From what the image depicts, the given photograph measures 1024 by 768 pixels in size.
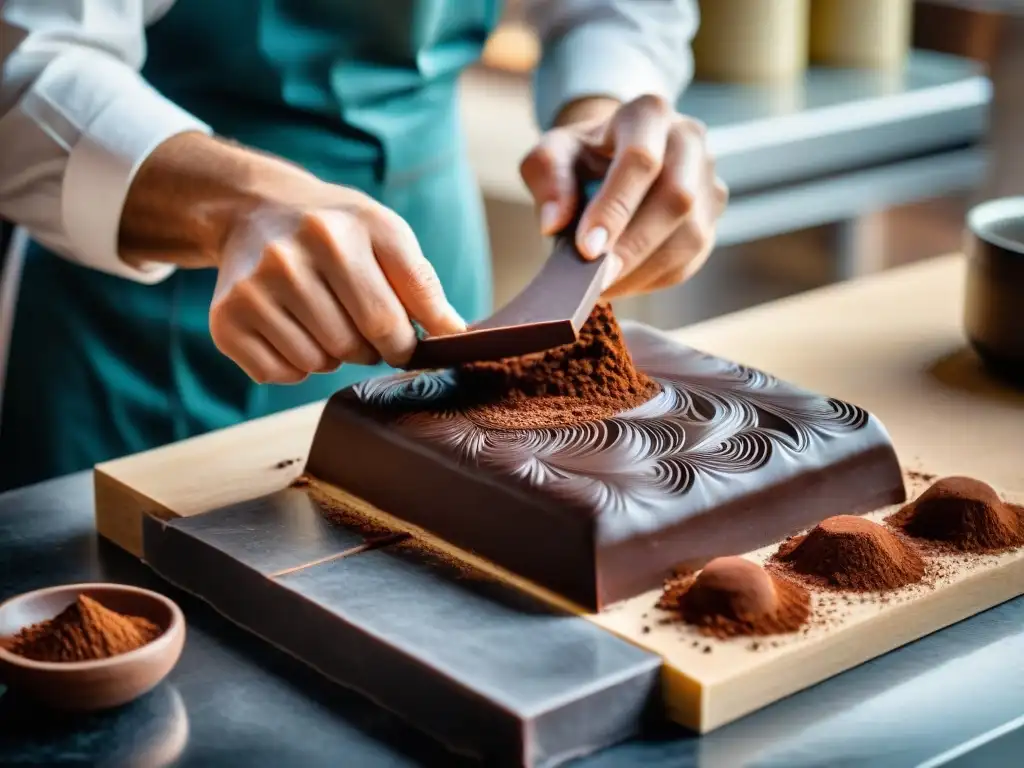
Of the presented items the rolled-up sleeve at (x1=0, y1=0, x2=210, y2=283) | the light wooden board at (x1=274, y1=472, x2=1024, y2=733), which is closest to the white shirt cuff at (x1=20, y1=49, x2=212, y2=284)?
the rolled-up sleeve at (x1=0, y1=0, x2=210, y2=283)

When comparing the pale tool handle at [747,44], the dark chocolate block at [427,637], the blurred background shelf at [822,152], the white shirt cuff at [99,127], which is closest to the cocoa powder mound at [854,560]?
the dark chocolate block at [427,637]

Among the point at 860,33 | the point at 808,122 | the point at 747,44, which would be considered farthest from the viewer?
the point at 860,33

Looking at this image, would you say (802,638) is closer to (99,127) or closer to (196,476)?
(196,476)

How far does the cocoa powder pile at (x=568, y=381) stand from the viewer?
1275 millimetres

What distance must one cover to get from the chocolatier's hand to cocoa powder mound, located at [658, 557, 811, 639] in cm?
42

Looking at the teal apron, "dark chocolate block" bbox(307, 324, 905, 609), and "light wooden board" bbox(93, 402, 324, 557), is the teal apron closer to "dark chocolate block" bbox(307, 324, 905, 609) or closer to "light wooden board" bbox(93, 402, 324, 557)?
"light wooden board" bbox(93, 402, 324, 557)

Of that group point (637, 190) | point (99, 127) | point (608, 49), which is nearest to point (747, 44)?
point (608, 49)

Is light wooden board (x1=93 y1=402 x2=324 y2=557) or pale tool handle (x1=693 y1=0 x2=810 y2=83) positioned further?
pale tool handle (x1=693 y1=0 x2=810 y2=83)

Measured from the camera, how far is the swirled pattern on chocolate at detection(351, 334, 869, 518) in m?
1.12

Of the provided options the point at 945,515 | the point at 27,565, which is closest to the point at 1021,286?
the point at 945,515

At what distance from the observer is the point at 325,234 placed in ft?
3.95

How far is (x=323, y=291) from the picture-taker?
4.01ft

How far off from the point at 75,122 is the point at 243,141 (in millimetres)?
340

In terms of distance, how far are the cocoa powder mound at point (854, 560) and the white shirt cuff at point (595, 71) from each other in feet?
2.74
